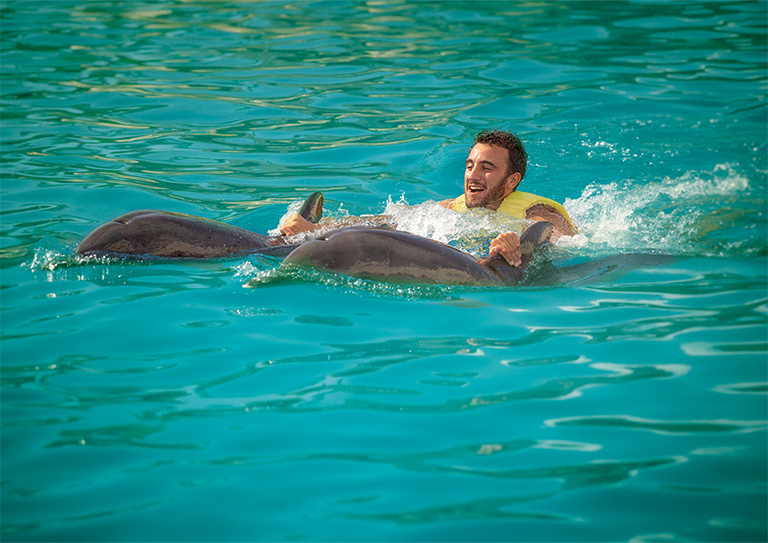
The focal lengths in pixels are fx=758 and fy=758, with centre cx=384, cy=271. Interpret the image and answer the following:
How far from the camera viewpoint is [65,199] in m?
5.87

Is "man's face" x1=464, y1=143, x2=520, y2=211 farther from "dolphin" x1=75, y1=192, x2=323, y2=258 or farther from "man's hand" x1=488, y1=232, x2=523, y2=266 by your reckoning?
"dolphin" x1=75, y1=192, x2=323, y2=258

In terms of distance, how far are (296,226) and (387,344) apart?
63.6 inches

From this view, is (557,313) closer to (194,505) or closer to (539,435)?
(539,435)

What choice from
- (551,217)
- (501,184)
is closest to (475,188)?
(501,184)

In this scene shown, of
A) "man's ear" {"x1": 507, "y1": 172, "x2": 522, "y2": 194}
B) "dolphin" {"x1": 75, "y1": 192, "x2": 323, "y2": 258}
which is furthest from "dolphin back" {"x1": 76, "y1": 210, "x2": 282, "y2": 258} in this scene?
"man's ear" {"x1": 507, "y1": 172, "x2": 522, "y2": 194}

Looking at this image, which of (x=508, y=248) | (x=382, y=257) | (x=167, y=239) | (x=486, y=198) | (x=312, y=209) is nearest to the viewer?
(x=382, y=257)

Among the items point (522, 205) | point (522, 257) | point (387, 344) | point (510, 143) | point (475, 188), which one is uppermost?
point (510, 143)

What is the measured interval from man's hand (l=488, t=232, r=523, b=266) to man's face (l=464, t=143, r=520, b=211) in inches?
47.9

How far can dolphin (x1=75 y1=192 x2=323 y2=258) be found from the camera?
443 cm

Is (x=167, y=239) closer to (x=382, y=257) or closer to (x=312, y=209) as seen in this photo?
(x=312, y=209)

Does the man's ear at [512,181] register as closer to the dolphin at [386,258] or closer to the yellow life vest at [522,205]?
the yellow life vest at [522,205]

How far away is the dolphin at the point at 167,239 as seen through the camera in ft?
14.5

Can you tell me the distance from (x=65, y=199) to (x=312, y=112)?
3391 millimetres

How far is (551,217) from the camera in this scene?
5312 mm
